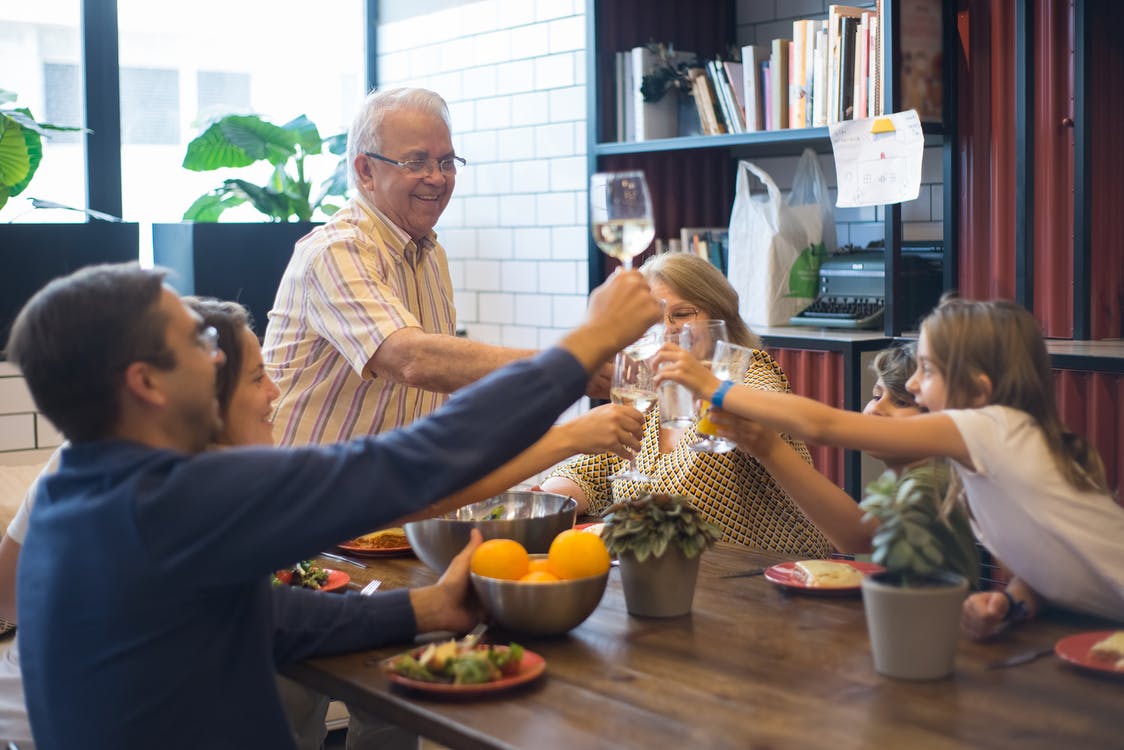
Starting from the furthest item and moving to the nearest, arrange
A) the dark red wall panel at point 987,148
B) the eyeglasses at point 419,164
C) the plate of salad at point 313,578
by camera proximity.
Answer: the dark red wall panel at point 987,148, the eyeglasses at point 419,164, the plate of salad at point 313,578

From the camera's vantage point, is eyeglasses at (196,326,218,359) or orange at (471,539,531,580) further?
orange at (471,539,531,580)

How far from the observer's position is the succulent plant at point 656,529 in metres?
1.87

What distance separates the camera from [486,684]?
1.56m

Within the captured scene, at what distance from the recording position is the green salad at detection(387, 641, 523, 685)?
158cm

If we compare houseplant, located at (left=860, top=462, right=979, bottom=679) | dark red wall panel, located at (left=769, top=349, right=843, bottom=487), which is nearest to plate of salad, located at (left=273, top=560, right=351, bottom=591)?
houseplant, located at (left=860, top=462, right=979, bottom=679)

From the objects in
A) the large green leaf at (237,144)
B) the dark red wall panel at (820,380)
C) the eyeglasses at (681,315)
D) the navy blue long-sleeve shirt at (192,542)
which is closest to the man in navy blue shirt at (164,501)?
the navy blue long-sleeve shirt at (192,542)

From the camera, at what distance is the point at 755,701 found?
1508 millimetres

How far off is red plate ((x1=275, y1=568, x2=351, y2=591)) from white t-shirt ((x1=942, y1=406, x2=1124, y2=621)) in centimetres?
96

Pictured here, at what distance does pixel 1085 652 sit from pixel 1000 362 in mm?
422

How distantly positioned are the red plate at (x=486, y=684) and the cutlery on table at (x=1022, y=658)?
1.83 ft

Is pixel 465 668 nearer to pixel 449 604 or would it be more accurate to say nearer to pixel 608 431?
pixel 449 604

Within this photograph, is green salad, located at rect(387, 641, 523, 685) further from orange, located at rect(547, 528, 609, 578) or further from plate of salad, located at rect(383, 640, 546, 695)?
orange, located at rect(547, 528, 609, 578)

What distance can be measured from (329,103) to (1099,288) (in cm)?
318

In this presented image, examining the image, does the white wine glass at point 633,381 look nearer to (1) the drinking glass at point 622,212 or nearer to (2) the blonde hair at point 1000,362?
(1) the drinking glass at point 622,212
